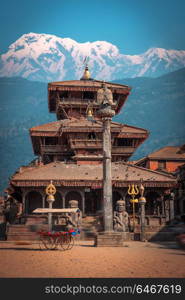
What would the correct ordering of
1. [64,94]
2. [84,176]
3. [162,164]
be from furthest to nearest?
[162,164]
[64,94]
[84,176]

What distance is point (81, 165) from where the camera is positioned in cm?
3450

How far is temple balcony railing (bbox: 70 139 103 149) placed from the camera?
124 feet

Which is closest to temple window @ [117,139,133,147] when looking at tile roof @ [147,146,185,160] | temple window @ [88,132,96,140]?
temple window @ [88,132,96,140]

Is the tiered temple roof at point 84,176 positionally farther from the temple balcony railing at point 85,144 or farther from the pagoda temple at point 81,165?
the temple balcony railing at point 85,144

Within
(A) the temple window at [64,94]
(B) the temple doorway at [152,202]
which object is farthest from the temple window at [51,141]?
(B) the temple doorway at [152,202]

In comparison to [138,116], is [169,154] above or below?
below

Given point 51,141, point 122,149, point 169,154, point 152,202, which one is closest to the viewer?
point 152,202

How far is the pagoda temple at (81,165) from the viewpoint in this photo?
30281mm

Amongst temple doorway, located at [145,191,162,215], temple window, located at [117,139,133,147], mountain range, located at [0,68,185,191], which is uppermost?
mountain range, located at [0,68,185,191]

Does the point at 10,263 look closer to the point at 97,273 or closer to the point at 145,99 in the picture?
the point at 97,273

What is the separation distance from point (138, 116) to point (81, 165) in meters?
142

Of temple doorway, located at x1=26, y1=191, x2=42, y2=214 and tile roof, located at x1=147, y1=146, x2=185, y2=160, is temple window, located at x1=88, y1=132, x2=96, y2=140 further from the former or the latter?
tile roof, located at x1=147, y1=146, x2=185, y2=160

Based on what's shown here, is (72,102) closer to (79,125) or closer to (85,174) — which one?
(79,125)

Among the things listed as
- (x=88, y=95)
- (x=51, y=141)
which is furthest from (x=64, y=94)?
(x=51, y=141)
